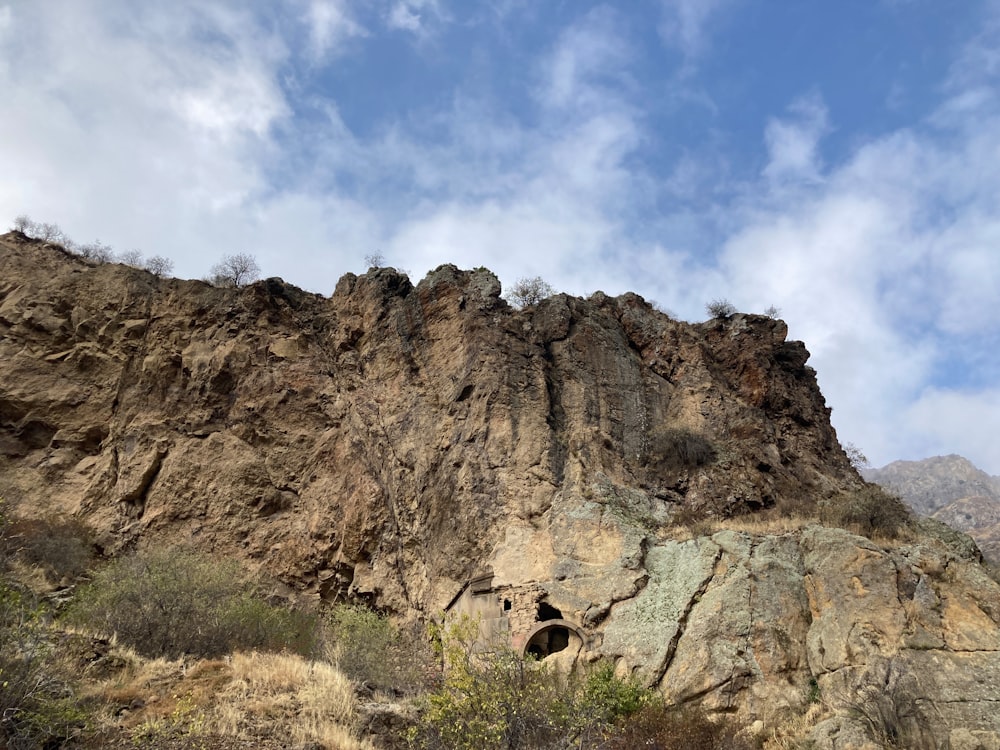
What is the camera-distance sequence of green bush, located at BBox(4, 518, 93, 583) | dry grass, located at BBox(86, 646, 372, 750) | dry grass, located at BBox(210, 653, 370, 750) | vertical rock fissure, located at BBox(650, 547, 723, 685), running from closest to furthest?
dry grass, located at BBox(86, 646, 372, 750)
dry grass, located at BBox(210, 653, 370, 750)
vertical rock fissure, located at BBox(650, 547, 723, 685)
green bush, located at BBox(4, 518, 93, 583)

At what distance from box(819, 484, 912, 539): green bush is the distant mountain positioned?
1396 inches

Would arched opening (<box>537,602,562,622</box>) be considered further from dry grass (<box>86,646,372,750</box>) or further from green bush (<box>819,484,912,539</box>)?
green bush (<box>819,484,912,539</box>)

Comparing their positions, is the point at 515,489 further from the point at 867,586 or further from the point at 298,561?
the point at 867,586

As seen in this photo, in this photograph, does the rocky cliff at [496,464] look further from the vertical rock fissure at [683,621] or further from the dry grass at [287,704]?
the dry grass at [287,704]

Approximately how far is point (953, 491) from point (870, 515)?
107 metres

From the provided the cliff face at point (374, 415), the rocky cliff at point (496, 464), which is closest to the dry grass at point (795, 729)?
the rocky cliff at point (496, 464)

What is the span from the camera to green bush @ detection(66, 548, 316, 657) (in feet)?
49.2

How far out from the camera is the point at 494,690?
31.7 ft

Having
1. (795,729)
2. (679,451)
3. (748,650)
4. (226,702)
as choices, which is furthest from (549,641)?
(226,702)

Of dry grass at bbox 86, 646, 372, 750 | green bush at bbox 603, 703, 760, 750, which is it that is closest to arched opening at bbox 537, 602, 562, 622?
green bush at bbox 603, 703, 760, 750

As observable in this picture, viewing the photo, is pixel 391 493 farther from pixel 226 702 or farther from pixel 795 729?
pixel 795 729

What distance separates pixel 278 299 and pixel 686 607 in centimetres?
2064

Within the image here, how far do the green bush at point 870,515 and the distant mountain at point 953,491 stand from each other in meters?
35.5

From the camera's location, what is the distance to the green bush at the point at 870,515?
61.6ft
